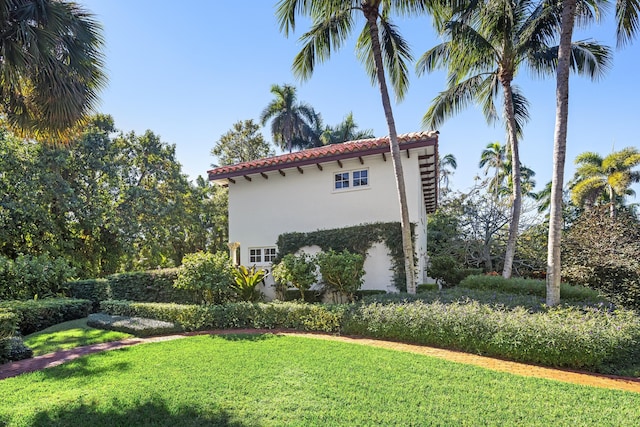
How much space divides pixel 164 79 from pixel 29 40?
596 centimetres

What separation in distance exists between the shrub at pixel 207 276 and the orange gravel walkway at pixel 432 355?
2.24 metres

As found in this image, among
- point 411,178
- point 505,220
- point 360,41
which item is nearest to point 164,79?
point 360,41

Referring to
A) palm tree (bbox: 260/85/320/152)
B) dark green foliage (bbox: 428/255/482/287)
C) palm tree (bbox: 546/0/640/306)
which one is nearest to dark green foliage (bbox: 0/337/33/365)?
palm tree (bbox: 546/0/640/306)

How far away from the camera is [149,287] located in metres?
13.6

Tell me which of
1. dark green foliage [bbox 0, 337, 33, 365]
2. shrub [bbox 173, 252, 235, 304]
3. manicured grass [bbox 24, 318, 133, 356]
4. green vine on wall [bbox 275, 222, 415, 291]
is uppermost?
green vine on wall [bbox 275, 222, 415, 291]

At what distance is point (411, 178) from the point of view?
42.4ft

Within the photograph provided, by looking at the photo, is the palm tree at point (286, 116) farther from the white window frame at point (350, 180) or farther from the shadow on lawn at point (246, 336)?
the shadow on lawn at point (246, 336)

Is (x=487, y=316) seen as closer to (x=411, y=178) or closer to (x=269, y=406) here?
(x=269, y=406)

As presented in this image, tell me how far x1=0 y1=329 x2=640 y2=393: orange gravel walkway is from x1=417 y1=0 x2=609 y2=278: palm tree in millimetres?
8189

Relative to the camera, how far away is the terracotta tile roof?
40.2ft

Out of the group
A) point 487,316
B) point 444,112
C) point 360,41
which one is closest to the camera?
point 487,316

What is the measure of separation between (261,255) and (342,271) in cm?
530

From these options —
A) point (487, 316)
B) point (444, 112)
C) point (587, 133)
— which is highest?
point (444, 112)

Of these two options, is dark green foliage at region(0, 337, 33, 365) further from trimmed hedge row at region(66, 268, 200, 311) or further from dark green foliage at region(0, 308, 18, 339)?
trimmed hedge row at region(66, 268, 200, 311)
